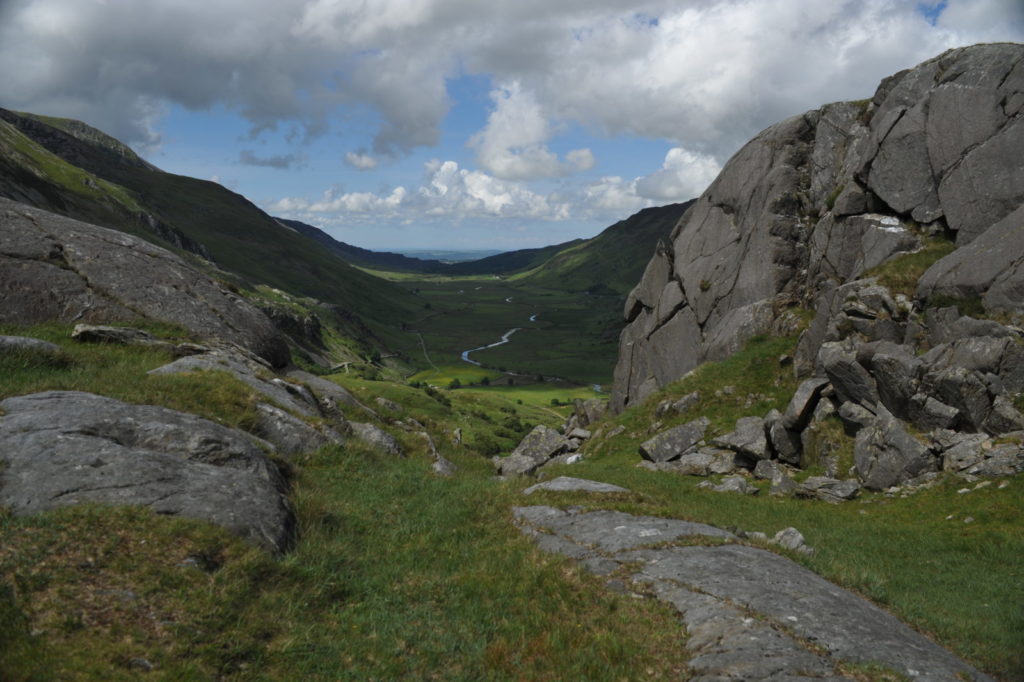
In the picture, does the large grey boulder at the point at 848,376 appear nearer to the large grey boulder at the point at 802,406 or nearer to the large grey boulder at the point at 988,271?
the large grey boulder at the point at 802,406

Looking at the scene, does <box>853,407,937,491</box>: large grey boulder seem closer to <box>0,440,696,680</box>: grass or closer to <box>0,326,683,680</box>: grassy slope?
<box>0,326,683,680</box>: grassy slope

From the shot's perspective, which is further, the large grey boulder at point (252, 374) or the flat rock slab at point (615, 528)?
the large grey boulder at point (252, 374)

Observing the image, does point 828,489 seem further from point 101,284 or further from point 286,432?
point 101,284

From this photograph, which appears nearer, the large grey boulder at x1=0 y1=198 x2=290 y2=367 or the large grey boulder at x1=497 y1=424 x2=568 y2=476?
the large grey boulder at x1=0 y1=198 x2=290 y2=367

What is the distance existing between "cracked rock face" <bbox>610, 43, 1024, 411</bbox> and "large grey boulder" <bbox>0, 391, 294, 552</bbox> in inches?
1233

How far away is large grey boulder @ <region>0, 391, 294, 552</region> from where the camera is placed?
11586mm

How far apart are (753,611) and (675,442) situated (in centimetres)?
2728

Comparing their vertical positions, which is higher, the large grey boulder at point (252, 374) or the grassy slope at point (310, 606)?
the large grey boulder at point (252, 374)

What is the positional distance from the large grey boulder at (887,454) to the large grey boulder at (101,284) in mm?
29560

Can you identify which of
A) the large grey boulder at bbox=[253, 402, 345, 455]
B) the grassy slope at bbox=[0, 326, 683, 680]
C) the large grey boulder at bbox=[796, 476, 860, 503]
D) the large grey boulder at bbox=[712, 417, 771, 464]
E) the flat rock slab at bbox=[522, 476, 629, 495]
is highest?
the large grey boulder at bbox=[253, 402, 345, 455]

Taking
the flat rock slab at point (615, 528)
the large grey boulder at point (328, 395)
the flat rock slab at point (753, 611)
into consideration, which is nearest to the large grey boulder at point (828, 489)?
the flat rock slab at point (615, 528)

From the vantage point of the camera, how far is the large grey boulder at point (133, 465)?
1159 cm

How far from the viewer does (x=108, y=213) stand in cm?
19638

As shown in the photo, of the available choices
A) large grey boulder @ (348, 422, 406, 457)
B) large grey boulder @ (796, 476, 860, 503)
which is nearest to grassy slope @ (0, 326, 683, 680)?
large grey boulder @ (348, 422, 406, 457)
